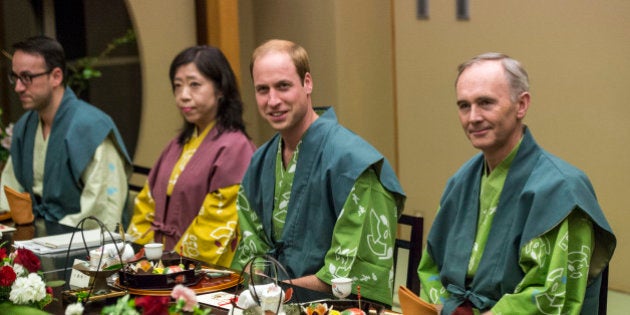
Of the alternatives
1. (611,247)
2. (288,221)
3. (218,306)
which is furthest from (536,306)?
(288,221)

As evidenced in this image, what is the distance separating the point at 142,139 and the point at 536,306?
341 cm

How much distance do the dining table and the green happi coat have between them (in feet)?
0.76

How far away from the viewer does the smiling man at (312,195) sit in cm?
289

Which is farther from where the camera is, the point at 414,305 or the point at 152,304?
the point at 414,305

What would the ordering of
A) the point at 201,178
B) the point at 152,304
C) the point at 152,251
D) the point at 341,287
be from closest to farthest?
1. the point at 152,304
2. the point at 341,287
3. the point at 152,251
4. the point at 201,178

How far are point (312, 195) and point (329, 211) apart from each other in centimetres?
8

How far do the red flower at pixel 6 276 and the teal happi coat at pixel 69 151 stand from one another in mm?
1766

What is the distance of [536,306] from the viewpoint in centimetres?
229

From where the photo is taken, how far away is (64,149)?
4.17 m

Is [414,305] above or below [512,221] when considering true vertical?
below

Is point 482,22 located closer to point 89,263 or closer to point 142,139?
point 142,139

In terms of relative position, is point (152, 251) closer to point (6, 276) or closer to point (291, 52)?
point (6, 276)

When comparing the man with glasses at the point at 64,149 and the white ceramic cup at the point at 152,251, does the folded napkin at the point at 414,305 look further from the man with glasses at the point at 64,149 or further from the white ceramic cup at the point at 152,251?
the man with glasses at the point at 64,149

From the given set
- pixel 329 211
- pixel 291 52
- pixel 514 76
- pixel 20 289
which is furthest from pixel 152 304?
pixel 291 52
